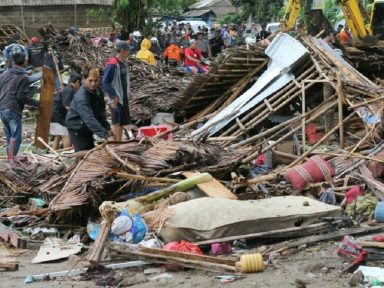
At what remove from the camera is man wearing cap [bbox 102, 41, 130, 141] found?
10984 mm

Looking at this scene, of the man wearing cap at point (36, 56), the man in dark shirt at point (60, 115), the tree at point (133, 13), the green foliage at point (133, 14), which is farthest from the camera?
the tree at point (133, 13)

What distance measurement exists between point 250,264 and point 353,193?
244cm

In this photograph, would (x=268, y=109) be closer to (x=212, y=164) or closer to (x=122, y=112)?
(x=122, y=112)

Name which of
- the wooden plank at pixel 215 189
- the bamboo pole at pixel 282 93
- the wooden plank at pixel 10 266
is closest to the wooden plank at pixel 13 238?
the wooden plank at pixel 10 266

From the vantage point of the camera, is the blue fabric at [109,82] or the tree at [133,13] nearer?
the blue fabric at [109,82]

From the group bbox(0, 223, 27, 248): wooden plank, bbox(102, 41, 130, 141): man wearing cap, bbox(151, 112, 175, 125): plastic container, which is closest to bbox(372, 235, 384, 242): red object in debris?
bbox(0, 223, 27, 248): wooden plank

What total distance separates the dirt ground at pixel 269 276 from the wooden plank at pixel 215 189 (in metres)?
1.26

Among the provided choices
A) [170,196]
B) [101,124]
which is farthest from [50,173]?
[170,196]

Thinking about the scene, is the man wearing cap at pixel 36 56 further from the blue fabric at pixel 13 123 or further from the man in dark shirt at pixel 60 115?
the blue fabric at pixel 13 123

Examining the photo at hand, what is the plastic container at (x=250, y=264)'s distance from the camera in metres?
6.34

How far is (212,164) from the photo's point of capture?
8828 mm

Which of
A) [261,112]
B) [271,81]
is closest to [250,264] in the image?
[261,112]

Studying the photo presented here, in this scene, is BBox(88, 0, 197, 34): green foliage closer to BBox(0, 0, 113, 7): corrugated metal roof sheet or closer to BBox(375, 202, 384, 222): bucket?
BBox(0, 0, 113, 7): corrugated metal roof sheet

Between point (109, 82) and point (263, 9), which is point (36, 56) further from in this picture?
point (263, 9)
